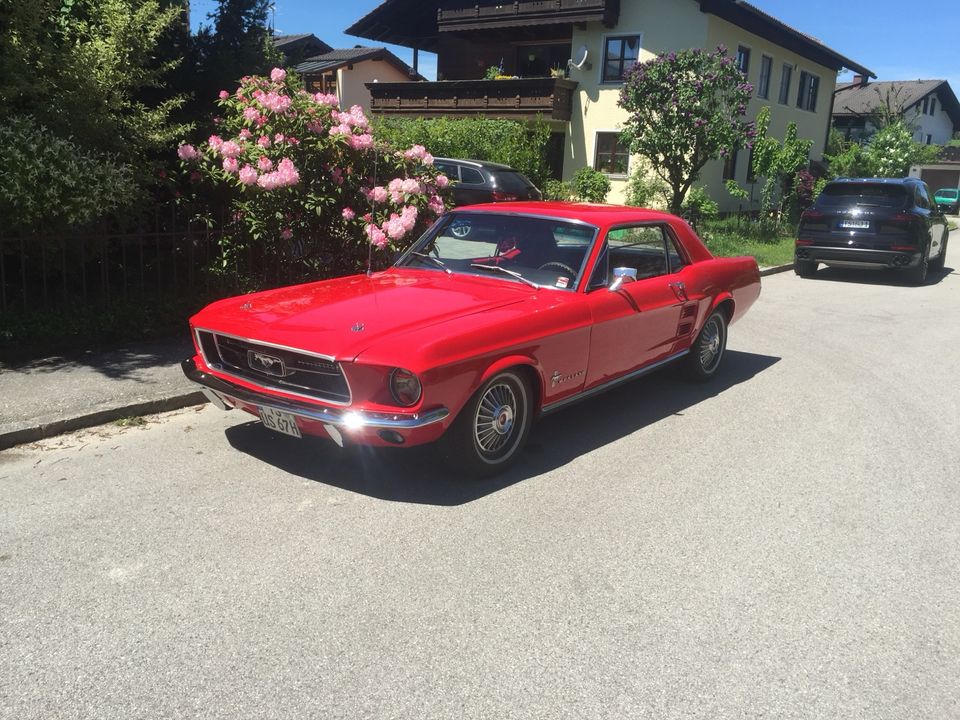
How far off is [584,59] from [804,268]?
43.7ft

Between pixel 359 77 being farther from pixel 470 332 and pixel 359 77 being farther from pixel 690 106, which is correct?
pixel 470 332

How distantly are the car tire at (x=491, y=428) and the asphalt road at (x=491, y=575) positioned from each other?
0.60ft

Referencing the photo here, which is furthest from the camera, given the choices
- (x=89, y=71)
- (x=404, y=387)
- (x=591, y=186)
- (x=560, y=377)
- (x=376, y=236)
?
(x=591, y=186)

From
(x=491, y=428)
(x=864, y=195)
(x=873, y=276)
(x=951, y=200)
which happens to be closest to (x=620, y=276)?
(x=491, y=428)

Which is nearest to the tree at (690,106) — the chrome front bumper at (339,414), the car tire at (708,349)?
the car tire at (708,349)

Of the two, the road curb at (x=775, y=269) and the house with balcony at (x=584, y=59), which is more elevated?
the house with balcony at (x=584, y=59)

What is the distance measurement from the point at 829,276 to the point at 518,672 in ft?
47.5

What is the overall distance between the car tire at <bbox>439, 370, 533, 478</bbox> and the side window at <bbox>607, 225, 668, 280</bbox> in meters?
1.37

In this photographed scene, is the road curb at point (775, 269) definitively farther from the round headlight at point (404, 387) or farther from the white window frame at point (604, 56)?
the round headlight at point (404, 387)

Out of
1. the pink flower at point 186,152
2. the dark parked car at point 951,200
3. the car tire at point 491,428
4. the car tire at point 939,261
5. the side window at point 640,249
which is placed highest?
the dark parked car at point 951,200

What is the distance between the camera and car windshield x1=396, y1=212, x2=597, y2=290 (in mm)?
5355

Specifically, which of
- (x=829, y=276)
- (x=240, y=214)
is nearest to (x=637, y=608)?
(x=240, y=214)

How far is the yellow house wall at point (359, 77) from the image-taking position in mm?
40594

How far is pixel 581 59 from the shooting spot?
25812 mm
